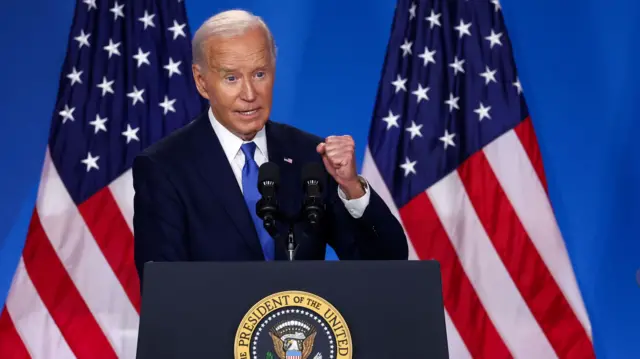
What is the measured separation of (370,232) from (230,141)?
440 millimetres

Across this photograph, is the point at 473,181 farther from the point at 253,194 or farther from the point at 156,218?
the point at 156,218

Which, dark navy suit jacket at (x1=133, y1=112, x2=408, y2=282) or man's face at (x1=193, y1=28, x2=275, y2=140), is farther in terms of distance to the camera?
man's face at (x1=193, y1=28, x2=275, y2=140)

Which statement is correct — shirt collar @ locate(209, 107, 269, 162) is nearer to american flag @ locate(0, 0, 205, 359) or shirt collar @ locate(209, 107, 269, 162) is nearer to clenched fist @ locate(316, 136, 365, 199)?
clenched fist @ locate(316, 136, 365, 199)

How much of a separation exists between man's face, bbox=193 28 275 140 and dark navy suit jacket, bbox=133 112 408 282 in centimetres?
8

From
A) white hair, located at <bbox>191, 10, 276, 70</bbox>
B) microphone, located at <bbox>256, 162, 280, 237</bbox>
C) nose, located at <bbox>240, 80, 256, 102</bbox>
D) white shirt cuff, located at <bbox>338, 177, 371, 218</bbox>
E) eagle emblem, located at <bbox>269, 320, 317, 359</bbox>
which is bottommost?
eagle emblem, located at <bbox>269, 320, 317, 359</bbox>

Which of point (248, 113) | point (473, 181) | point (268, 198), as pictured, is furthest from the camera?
point (473, 181)

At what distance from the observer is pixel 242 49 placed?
80.5 inches

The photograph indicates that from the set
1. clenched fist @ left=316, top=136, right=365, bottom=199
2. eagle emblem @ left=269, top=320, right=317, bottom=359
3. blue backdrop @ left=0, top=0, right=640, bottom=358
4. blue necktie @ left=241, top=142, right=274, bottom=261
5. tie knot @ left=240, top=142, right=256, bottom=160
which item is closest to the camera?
eagle emblem @ left=269, top=320, right=317, bottom=359

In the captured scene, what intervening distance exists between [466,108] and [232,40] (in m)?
2.00

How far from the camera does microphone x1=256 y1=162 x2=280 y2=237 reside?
1604 millimetres

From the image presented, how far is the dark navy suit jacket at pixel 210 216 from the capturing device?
1927mm

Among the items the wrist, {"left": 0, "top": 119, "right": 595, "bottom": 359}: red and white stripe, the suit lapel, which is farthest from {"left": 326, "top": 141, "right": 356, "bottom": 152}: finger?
{"left": 0, "top": 119, "right": 595, "bottom": 359}: red and white stripe

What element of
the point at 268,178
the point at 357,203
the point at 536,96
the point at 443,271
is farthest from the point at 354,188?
the point at 536,96

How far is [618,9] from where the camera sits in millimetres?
4074
